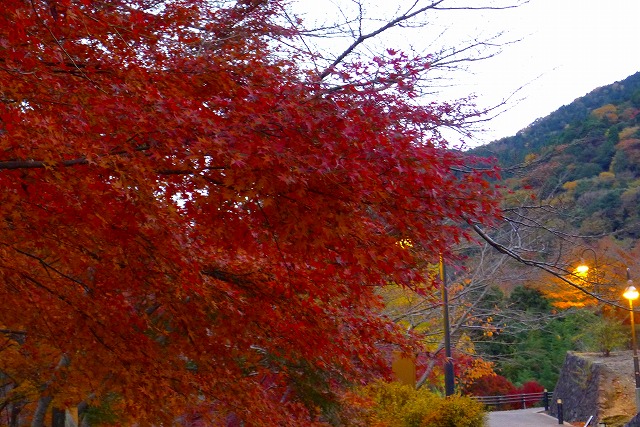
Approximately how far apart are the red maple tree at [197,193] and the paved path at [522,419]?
65.1ft

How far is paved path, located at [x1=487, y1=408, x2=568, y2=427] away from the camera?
87.2 feet

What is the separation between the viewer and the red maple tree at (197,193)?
438 cm

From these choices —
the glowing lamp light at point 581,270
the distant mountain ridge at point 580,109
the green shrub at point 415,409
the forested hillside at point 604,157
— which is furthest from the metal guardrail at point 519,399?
the glowing lamp light at point 581,270

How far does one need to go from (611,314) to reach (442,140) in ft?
91.1

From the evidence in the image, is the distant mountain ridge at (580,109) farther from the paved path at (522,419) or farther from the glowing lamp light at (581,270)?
the glowing lamp light at (581,270)

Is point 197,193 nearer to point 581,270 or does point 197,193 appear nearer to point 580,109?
point 581,270

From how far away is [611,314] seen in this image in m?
31.6

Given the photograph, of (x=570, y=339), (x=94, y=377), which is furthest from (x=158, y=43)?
(x=570, y=339)

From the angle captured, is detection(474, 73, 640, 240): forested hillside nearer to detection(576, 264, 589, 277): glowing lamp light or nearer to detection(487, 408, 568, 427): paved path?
detection(487, 408, 568, 427): paved path

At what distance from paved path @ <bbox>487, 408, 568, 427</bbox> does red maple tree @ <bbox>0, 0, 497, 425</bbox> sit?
65.1ft

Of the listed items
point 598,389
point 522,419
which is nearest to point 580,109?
point 598,389

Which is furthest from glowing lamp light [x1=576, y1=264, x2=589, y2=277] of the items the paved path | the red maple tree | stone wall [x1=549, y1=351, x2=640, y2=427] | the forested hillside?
stone wall [x1=549, y1=351, x2=640, y2=427]

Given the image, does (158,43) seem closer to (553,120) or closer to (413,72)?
(413,72)

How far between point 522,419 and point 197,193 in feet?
87.6
